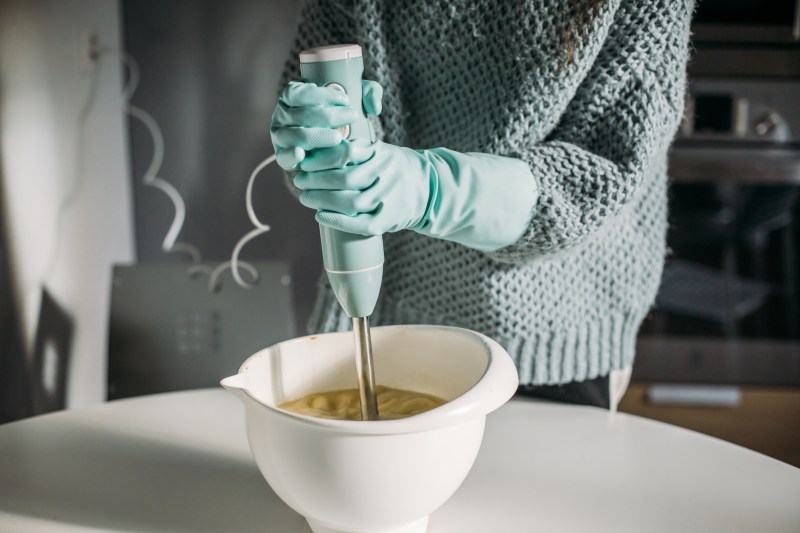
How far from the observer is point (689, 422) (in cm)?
156

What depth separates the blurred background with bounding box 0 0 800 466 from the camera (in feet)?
3.85

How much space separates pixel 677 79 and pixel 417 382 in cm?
33

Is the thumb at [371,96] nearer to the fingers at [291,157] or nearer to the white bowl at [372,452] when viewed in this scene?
the fingers at [291,157]

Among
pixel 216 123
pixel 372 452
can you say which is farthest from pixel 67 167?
pixel 372 452

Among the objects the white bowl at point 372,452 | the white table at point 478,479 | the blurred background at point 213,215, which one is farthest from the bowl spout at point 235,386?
the blurred background at point 213,215

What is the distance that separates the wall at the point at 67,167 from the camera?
3.65 ft

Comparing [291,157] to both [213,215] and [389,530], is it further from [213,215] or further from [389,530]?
[213,215]

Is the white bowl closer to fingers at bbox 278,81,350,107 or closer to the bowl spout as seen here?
the bowl spout

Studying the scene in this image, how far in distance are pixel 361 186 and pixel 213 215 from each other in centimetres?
120

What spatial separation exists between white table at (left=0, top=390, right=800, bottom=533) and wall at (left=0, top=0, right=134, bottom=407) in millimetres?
545

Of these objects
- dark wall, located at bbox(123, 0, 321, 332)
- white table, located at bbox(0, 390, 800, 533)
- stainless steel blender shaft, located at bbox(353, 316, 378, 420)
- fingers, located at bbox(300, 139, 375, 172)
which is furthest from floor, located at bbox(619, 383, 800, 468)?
fingers, located at bbox(300, 139, 375, 172)

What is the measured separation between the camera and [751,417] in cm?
154

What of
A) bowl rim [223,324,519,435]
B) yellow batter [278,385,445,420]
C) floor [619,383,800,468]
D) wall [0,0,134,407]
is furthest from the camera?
floor [619,383,800,468]

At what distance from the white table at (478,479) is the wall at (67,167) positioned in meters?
0.55
